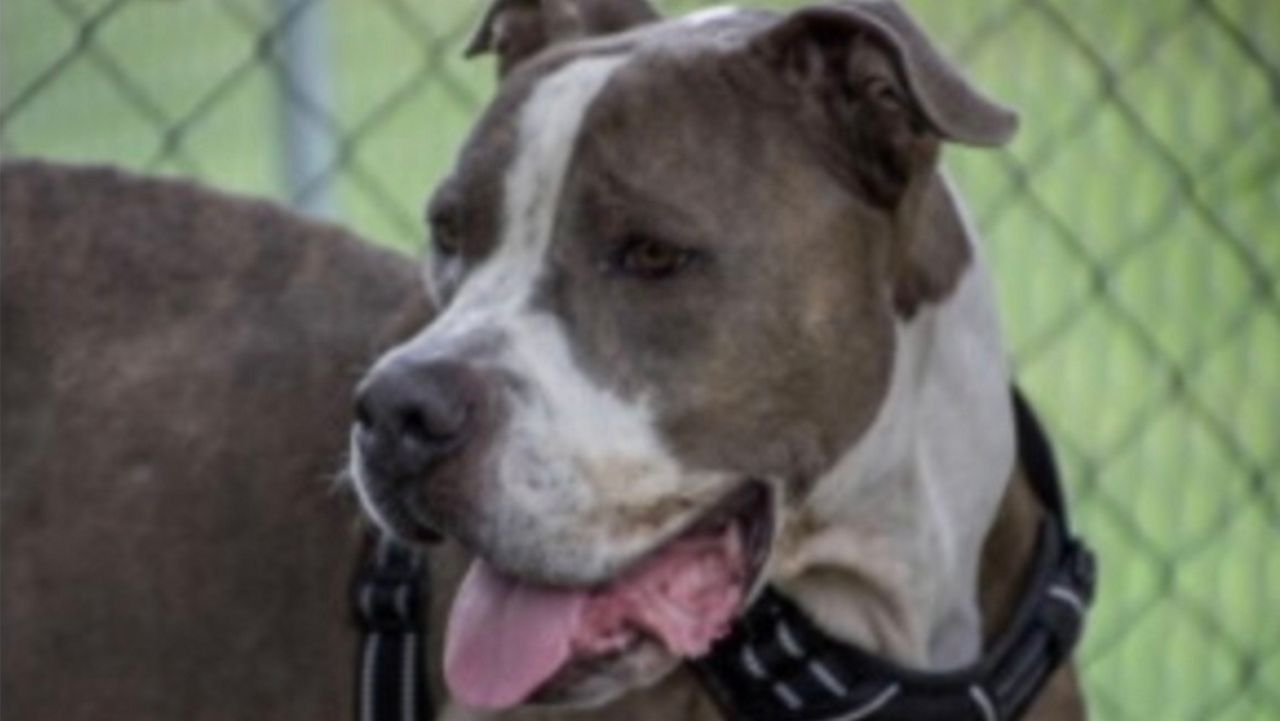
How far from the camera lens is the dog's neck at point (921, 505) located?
12.3ft

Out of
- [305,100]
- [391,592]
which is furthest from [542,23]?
[305,100]

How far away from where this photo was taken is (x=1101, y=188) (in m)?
6.47

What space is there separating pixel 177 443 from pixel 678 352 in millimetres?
835

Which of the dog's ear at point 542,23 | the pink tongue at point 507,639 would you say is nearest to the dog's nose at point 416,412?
the pink tongue at point 507,639

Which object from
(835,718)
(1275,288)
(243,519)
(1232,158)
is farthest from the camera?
(1232,158)

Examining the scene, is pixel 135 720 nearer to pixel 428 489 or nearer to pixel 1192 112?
pixel 428 489

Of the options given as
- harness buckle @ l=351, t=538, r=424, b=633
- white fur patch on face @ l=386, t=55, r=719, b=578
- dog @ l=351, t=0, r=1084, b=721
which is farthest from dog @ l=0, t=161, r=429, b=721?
white fur patch on face @ l=386, t=55, r=719, b=578

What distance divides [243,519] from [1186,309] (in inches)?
91.3

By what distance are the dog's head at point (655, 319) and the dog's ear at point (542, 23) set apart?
0.17 meters

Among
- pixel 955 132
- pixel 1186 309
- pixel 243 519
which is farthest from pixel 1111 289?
pixel 955 132

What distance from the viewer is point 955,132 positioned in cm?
354

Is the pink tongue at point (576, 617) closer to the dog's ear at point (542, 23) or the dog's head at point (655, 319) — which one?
the dog's head at point (655, 319)

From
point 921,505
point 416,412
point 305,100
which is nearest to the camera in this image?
point 416,412

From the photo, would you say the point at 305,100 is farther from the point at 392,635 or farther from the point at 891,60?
the point at 891,60
